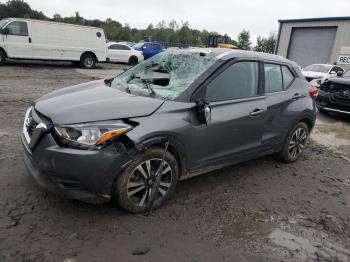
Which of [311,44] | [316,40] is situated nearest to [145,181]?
[316,40]

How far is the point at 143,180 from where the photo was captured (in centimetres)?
303

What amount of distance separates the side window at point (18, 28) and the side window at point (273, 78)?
41.8 ft

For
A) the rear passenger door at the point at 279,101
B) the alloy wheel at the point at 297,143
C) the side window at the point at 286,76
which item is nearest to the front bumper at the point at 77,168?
the rear passenger door at the point at 279,101

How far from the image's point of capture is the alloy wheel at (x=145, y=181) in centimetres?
296

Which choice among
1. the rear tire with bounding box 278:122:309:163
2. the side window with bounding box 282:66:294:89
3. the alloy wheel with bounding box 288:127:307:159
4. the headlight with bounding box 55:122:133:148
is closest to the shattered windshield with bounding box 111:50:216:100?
the headlight with bounding box 55:122:133:148

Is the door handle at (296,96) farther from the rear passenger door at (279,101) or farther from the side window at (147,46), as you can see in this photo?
the side window at (147,46)

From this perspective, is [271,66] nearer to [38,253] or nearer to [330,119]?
[38,253]

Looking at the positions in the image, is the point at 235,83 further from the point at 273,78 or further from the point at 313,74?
the point at 313,74

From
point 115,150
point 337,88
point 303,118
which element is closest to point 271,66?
point 303,118

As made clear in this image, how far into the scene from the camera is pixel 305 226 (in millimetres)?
3203

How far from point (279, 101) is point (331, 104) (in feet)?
16.6

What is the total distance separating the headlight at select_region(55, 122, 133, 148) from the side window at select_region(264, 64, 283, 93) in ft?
7.82

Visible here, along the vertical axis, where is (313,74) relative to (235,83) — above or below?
below

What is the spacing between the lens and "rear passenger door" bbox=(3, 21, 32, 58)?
13.3 meters
